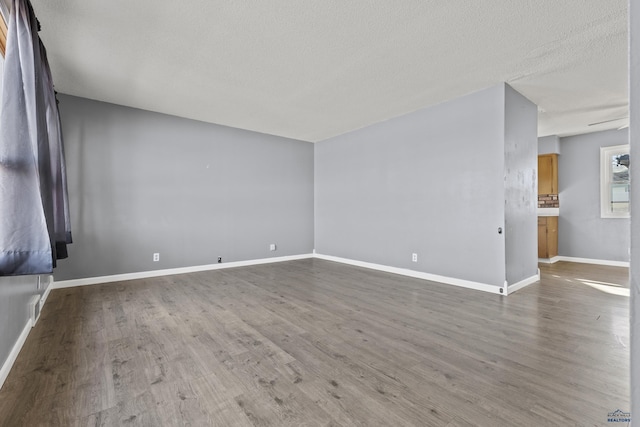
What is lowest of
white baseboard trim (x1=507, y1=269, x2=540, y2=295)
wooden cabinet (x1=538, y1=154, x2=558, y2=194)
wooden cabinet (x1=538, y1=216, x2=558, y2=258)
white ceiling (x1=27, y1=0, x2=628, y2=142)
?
white baseboard trim (x1=507, y1=269, x2=540, y2=295)

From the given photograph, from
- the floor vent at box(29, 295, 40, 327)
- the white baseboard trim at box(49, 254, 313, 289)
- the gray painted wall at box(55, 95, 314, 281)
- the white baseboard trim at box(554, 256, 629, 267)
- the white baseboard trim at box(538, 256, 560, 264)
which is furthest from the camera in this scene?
the white baseboard trim at box(538, 256, 560, 264)

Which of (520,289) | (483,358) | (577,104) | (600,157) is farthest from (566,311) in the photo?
(600,157)

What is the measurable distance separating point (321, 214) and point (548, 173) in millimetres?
4798

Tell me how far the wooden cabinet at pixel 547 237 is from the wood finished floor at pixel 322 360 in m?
2.51

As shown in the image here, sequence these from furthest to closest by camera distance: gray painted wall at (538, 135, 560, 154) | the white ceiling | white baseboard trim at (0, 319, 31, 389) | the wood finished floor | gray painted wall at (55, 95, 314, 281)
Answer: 1. gray painted wall at (538, 135, 560, 154)
2. gray painted wall at (55, 95, 314, 281)
3. the white ceiling
4. white baseboard trim at (0, 319, 31, 389)
5. the wood finished floor

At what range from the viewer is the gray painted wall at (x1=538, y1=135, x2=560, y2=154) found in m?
6.02

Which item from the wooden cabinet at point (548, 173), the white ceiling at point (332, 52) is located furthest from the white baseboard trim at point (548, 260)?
the white ceiling at point (332, 52)

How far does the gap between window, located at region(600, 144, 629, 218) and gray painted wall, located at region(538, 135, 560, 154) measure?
2.27 ft

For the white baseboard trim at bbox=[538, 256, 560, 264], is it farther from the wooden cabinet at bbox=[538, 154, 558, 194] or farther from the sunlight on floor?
the sunlight on floor

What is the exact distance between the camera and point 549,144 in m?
6.08

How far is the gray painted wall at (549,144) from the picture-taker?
6.02 metres

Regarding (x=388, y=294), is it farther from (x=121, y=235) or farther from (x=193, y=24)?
(x=121, y=235)

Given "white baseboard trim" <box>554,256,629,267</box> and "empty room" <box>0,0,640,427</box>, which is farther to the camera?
"white baseboard trim" <box>554,256,629,267</box>

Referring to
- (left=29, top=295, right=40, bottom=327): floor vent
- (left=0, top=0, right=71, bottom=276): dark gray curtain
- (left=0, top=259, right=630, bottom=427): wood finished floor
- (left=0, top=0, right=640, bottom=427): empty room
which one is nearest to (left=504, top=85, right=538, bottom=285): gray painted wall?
(left=0, top=0, right=640, bottom=427): empty room
